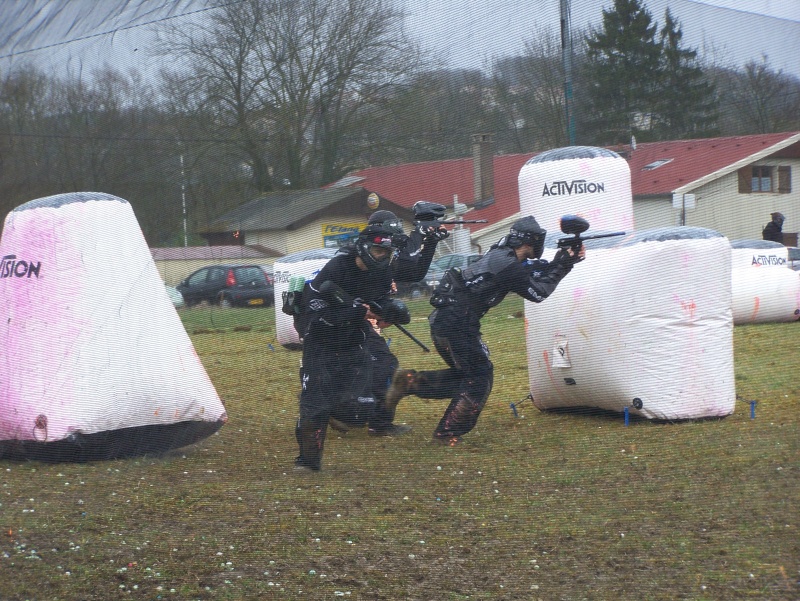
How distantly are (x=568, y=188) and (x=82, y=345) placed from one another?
306cm

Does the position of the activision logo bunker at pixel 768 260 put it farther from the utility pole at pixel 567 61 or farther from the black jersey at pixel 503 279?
the utility pole at pixel 567 61

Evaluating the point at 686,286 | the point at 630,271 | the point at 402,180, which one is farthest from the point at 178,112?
the point at 686,286

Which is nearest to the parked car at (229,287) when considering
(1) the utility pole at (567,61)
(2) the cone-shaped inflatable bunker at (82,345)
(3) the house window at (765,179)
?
(2) the cone-shaped inflatable bunker at (82,345)

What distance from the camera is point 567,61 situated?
4.44 meters

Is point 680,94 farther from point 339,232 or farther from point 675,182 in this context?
point 339,232

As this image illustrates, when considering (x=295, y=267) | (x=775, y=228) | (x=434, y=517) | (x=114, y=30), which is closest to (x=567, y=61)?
(x=775, y=228)

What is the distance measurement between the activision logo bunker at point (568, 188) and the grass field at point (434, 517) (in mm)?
1467

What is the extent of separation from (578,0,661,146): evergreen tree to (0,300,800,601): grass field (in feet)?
5.58

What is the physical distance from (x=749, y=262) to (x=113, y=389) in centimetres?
840

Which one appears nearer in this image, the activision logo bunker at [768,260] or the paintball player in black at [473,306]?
the paintball player in black at [473,306]

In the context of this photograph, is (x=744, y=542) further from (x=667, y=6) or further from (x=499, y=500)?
(x=667, y=6)

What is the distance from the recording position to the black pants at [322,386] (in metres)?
4.61

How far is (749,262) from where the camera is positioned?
1082cm

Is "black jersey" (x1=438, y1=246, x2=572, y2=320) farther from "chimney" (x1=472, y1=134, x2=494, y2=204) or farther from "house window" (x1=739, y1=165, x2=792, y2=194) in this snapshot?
"house window" (x1=739, y1=165, x2=792, y2=194)
